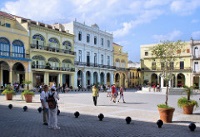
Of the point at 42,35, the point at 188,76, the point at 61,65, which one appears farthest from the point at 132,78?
the point at 42,35

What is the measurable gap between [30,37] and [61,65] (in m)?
7.97

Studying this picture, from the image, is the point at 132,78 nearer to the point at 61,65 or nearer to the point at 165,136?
the point at 61,65

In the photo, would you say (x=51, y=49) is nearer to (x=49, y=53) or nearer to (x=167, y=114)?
(x=49, y=53)

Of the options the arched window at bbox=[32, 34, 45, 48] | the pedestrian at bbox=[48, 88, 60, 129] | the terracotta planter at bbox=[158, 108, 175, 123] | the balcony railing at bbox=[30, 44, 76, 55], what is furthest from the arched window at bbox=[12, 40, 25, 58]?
the terracotta planter at bbox=[158, 108, 175, 123]

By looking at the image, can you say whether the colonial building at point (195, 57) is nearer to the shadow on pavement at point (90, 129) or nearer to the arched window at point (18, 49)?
the arched window at point (18, 49)

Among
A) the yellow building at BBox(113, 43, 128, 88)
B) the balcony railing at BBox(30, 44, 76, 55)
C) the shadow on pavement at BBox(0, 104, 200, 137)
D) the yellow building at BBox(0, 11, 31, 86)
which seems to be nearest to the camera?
the shadow on pavement at BBox(0, 104, 200, 137)

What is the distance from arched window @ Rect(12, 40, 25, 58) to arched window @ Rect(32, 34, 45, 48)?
2.72 m

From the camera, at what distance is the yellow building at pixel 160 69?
59.5 m

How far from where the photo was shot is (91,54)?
54.4m

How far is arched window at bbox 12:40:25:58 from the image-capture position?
3750 centimetres

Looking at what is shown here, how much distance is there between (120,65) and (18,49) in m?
31.0

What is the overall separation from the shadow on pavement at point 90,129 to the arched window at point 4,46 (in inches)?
992

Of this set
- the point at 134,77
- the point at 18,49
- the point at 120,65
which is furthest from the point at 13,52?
the point at 134,77

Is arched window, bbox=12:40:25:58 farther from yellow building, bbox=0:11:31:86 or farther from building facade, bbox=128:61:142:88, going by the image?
building facade, bbox=128:61:142:88
